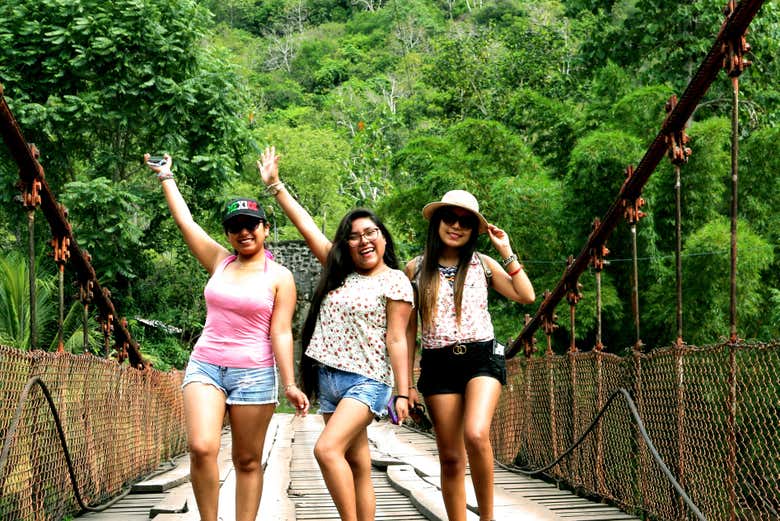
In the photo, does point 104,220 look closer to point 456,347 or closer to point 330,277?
point 330,277

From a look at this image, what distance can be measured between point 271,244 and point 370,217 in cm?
2583

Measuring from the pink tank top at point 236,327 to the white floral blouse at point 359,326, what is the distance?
20 cm

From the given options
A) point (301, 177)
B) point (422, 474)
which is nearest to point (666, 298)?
point (422, 474)

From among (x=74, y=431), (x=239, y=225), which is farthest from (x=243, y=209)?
(x=74, y=431)

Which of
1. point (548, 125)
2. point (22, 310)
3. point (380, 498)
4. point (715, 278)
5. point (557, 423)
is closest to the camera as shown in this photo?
point (380, 498)

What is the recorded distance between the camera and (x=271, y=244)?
2916cm

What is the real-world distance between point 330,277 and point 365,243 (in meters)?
0.18

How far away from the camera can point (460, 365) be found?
3602mm

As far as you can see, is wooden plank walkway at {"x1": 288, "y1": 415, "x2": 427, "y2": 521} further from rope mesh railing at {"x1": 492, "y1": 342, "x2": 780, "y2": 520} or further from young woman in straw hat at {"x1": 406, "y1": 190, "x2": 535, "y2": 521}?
young woman in straw hat at {"x1": 406, "y1": 190, "x2": 535, "y2": 521}

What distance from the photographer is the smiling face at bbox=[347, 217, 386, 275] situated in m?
3.51

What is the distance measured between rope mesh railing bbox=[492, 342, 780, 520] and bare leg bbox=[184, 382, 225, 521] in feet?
6.17

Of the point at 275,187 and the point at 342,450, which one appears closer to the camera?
the point at 342,450

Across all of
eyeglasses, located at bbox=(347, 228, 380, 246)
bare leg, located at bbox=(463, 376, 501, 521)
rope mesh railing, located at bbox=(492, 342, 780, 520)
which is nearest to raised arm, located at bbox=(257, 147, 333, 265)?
eyeglasses, located at bbox=(347, 228, 380, 246)

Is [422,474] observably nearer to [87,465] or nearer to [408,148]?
[87,465]
